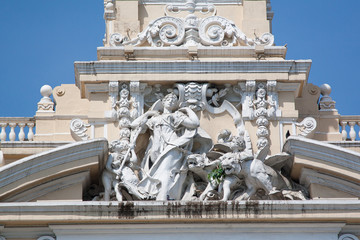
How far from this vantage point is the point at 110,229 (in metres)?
22.2

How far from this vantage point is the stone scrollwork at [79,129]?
23312 millimetres

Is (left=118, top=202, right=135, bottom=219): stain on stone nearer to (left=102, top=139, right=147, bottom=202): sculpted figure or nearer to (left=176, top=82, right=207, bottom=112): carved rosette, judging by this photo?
(left=102, top=139, right=147, bottom=202): sculpted figure

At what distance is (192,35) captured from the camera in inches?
957

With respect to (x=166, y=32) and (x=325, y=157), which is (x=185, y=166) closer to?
(x=325, y=157)

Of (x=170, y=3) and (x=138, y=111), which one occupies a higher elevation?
(x=170, y=3)

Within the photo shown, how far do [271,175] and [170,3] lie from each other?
408cm

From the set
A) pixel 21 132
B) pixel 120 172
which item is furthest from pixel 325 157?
pixel 21 132

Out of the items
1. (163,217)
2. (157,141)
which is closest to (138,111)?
(157,141)

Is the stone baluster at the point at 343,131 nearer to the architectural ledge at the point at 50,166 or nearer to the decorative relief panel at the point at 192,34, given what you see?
the decorative relief panel at the point at 192,34

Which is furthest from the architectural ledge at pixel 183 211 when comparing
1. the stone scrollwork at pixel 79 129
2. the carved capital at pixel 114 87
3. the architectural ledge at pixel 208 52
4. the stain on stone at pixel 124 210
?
the architectural ledge at pixel 208 52

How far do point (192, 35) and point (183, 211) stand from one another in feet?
11.8

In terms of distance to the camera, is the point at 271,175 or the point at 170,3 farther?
the point at 170,3

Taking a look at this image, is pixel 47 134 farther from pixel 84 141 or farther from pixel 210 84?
pixel 210 84

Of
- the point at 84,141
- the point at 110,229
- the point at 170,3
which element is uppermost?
the point at 170,3
